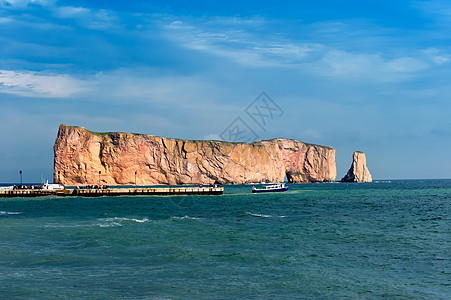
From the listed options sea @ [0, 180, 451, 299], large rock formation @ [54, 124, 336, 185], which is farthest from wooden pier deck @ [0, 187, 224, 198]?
sea @ [0, 180, 451, 299]

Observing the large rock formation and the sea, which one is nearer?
the sea

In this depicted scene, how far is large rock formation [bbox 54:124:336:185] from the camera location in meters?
134

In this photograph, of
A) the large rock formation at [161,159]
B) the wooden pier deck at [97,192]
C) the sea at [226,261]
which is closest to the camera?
the sea at [226,261]

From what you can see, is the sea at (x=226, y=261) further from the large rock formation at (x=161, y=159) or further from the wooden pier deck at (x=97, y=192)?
the large rock formation at (x=161, y=159)

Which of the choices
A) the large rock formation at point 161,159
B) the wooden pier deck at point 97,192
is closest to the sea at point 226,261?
the wooden pier deck at point 97,192

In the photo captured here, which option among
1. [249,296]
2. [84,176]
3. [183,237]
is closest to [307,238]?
[183,237]

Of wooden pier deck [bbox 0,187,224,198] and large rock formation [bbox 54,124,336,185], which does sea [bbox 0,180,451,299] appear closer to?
wooden pier deck [bbox 0,187,224,198]

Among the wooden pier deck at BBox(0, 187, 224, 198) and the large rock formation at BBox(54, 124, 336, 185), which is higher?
the large rock formation at BBox(54, 124, 336, 185)

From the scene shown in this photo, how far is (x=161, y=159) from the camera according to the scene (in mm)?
153250

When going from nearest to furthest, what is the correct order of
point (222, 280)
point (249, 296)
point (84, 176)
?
point (249, 296), point (222, 280), point (84, 176)

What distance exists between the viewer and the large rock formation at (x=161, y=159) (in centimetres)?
13438

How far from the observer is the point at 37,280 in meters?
16.9

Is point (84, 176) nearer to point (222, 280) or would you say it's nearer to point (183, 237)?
point (183, 237)

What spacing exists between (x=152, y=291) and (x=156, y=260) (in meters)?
5.59
